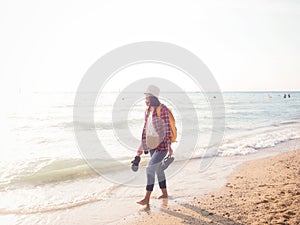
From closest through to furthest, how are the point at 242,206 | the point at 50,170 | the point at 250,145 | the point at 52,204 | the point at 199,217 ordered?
the point at 199,217, the point at 242,206, the point at 52,204, the point at 50,170, the point at 250,145

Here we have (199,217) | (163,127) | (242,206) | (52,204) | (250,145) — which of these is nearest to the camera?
(199,217)

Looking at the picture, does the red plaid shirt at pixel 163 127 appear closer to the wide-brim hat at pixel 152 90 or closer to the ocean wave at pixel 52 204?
the wide-brim hat at pixel 152 90

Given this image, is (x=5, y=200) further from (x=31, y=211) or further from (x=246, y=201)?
(x=246, y=201)

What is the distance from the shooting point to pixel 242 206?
4.46 metres

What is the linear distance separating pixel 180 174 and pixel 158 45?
5.99m

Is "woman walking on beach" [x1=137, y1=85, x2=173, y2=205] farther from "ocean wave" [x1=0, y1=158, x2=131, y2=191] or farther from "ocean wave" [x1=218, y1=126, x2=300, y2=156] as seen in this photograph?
"ocean wave" [x1=218, y1=126, x2=300, y2=156]

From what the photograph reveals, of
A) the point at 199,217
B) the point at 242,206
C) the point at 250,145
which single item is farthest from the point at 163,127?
the point at 250,145

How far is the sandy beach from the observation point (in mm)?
3938

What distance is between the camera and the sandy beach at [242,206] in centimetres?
394

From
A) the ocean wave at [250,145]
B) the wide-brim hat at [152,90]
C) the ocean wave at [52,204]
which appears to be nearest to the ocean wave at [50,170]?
the ocean wave at [52,204]

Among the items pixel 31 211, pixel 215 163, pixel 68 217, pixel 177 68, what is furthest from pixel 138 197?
pixel 177 68

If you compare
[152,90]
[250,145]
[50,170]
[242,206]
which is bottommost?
[50,170]

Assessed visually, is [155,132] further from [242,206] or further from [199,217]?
[242,206]

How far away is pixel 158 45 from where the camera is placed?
1136 cm
